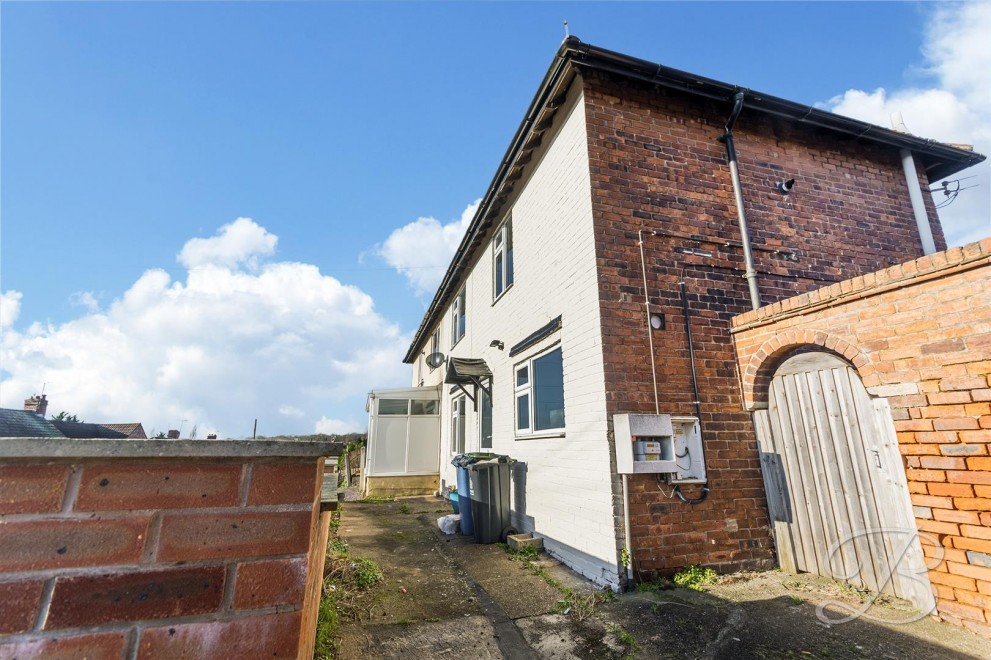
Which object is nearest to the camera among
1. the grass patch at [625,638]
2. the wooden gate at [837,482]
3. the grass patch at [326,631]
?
the grass patch at [326,631]

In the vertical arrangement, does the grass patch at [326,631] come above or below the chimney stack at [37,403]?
below

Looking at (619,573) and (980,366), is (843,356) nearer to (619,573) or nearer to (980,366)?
(980,366)

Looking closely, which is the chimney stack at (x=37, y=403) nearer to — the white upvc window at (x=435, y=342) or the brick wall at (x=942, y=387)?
the white upvc window at (x=435, y=342)

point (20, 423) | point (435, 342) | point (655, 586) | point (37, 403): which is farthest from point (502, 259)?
point (37, 403)

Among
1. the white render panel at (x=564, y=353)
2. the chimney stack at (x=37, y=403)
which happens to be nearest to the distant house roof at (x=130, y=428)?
the chimney stack at (x=37, y=403)

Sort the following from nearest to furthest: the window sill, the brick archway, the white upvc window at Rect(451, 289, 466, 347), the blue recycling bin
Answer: the brick archway < the window sill < the blue recycling bin < the white upvc window at Rect(451, 289, 466, 347)

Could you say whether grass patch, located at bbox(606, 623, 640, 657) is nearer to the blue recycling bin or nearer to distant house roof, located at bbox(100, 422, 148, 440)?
the blue recycling bin

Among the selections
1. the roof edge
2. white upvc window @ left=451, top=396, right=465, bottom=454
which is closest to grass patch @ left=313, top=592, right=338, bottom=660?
the roof edge

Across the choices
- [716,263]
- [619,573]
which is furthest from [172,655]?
[716,263]

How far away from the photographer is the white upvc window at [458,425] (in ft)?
36.8

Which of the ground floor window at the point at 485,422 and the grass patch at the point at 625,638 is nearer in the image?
the grass patch at the point at 625,638

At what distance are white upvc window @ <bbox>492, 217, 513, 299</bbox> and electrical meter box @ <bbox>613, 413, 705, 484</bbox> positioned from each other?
406cm

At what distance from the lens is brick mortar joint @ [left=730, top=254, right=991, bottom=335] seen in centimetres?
339

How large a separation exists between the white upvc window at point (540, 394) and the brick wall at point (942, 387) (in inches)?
122
